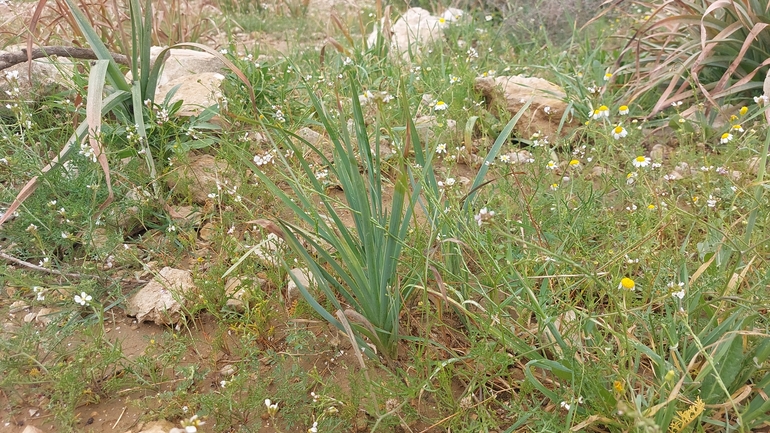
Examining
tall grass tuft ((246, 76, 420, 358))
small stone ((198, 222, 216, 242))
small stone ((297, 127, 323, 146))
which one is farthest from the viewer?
small stone ((297, 127, 323, 146))

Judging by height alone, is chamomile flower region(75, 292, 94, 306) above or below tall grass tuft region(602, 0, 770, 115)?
below

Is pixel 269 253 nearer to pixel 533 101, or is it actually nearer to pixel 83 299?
pixel 83 299

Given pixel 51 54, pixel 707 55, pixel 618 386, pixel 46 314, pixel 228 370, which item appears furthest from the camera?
pixel 707 55

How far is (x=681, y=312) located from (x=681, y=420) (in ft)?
0.84

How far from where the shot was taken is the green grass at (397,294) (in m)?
1.54

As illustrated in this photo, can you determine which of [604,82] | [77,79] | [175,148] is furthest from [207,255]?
[604,82]

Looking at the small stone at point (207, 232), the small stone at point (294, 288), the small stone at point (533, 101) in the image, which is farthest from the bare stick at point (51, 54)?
the small stone at point (533, 101)

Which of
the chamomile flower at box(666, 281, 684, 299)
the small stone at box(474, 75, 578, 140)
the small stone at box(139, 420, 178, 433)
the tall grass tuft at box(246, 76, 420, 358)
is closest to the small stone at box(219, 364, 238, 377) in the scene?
the small stone at box(139, 420, 178, 433)

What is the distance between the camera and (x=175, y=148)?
2.43 meters

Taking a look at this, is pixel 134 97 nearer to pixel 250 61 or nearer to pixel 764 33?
pixel 250 61

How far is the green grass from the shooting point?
1.54 meters

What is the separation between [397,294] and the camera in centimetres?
172

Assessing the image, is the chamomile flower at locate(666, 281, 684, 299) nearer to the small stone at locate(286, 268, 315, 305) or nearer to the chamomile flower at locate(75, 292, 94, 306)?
the small stone at locate(286, 268, 315, 305)

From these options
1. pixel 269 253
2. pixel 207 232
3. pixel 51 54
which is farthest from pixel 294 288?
pixel 51 54
